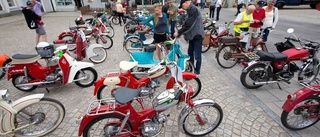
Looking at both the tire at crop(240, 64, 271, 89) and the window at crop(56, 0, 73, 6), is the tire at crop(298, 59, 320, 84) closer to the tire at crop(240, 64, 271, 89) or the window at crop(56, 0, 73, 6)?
the tire at crop(240, 64, 271, 89)

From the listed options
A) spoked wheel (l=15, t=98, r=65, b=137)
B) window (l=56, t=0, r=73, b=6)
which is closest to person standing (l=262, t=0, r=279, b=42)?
spoked wheel (l=15, t=98, r=65, b=137)

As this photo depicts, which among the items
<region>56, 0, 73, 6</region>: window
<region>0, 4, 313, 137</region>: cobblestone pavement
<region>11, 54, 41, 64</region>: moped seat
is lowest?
<region>0, 4, 313, 137</region>: cobblestone pavement

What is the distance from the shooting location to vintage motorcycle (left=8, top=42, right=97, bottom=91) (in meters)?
3.46

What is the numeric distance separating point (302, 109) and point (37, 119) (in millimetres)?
4108

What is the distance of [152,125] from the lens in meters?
2.28

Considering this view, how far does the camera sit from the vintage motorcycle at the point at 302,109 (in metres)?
2.38

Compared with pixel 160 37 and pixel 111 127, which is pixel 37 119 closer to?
pixel 111 127

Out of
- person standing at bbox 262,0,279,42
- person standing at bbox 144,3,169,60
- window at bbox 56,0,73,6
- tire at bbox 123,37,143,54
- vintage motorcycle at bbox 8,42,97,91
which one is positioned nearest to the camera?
vintage motorcycle at bbox 8,42,97,91

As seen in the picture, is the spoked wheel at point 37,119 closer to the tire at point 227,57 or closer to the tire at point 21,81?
the tire at point 21,81

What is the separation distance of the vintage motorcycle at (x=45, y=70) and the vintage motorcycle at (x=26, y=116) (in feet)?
3.50

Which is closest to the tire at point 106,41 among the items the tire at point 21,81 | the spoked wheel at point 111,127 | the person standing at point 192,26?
the tire at point 21,81

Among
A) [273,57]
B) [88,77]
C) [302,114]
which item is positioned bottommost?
[302,114]

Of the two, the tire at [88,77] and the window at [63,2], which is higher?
the window at [63,2]

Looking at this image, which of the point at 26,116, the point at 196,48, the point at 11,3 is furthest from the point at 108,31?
the point at 11,3
